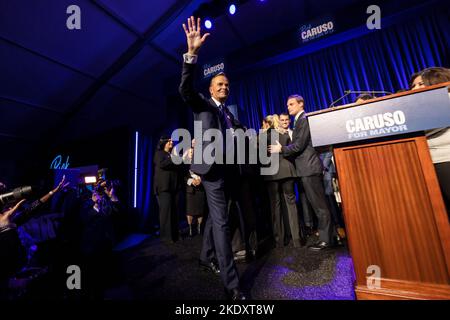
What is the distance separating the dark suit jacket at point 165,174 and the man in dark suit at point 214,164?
1933 millimetres

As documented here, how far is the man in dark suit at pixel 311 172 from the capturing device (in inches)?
87.2

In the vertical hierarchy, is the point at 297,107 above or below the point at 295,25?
below

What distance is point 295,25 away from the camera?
4.16 m

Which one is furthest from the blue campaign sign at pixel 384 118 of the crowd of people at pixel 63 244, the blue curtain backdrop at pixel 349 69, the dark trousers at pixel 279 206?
the blue curtain backdrop at pixel 349 69

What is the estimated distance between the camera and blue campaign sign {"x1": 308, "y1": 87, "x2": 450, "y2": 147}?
3.30 ft

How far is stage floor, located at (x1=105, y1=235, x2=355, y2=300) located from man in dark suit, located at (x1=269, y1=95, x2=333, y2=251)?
19 cm

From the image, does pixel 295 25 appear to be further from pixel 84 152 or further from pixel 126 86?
pixel 84 152

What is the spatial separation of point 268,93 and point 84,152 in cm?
567

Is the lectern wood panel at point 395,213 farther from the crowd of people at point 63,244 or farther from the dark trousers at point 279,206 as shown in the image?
the crowd of people at point 63,244


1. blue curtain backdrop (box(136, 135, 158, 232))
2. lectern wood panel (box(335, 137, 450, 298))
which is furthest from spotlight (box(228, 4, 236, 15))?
blue curtain backdrop (box(136, 135, 158, 232))

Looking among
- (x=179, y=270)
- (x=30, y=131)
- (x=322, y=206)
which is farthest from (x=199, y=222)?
(x=30, y=131)

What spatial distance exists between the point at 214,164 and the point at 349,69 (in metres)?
4.13

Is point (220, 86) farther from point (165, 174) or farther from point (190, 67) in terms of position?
point (165, 174)

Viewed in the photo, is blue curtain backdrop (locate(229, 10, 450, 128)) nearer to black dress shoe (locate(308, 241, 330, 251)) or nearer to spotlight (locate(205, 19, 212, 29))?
spotlight (locate(205, 19, 212, 29))
